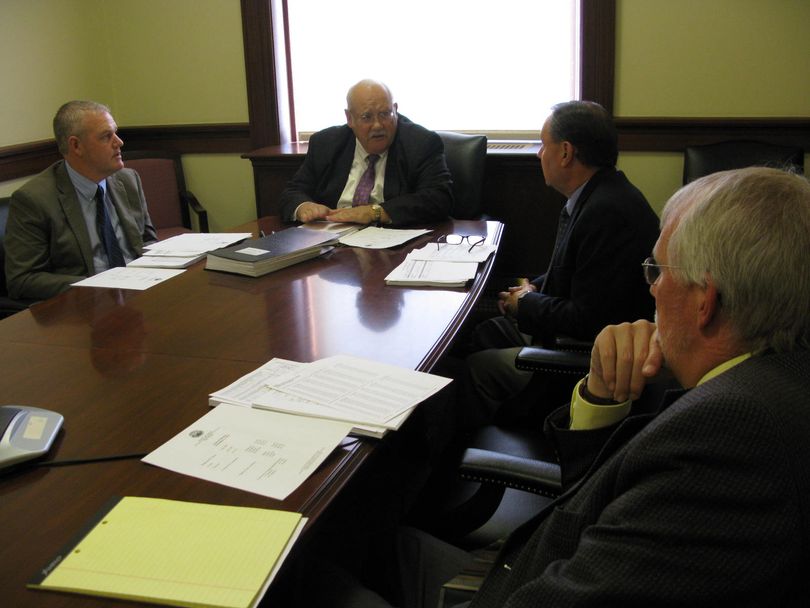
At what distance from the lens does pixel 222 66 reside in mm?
4352

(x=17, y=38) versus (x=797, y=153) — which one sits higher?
(x=17, y=38)

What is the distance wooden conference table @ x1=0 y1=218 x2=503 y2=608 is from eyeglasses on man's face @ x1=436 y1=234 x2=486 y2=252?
0.14 metres

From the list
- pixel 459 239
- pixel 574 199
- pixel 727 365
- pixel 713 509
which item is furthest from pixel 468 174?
pixel 713 509

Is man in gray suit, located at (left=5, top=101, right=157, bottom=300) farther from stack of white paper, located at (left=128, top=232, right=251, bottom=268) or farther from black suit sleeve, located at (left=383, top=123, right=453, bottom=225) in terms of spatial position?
black suit sleeve, located at (left=383, top=123, right=453, bottom=225)

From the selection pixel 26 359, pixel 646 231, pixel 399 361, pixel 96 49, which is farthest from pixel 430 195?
pixel 96 49

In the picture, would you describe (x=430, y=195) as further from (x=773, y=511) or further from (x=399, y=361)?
(x=773, y=511)

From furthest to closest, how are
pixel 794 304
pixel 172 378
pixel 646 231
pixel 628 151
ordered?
1. pixel 628 151
2. pixel 646 231
3. pixel 172 378
4. pixel 794 304

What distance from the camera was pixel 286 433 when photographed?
4.09 ft

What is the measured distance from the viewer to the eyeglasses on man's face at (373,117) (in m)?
3.28

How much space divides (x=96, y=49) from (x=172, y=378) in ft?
12.1

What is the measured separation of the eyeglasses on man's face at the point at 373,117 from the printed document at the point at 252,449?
2.19 m

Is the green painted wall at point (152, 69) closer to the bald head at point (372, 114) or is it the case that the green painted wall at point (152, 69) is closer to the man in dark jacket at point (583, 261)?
the bald head at point (372, 114)

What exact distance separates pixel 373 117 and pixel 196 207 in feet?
5.24

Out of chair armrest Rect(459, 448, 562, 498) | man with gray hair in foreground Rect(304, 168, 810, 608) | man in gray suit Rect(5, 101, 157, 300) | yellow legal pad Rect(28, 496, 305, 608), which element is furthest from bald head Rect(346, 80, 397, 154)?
yellow legal pad Rect(28, 496, 305, 608)
